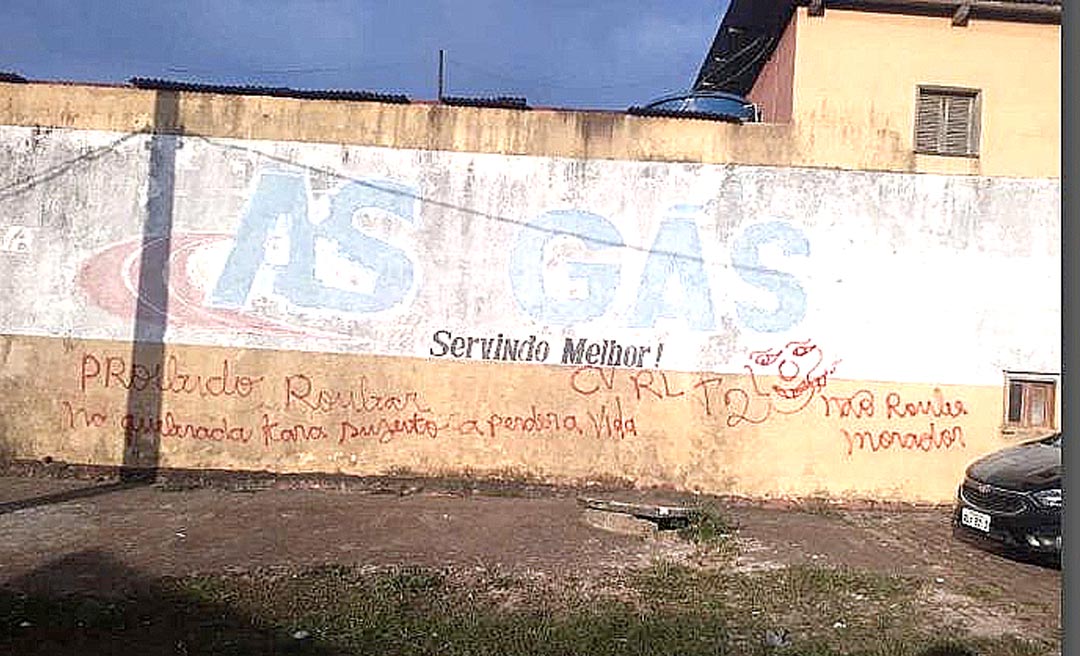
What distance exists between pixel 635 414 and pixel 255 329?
3.92 m

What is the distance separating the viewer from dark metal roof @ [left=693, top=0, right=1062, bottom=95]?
958 centimetres

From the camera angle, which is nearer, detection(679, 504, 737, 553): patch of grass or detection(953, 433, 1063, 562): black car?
detection(953, 433, 1063, 562): black car

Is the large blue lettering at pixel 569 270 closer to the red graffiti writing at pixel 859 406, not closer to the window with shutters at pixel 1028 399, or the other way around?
the red graffiti writing at pixel 859 406

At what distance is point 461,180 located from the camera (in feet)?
31.9

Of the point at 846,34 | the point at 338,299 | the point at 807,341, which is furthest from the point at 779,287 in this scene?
the point at 338,299

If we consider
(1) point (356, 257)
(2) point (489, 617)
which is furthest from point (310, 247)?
(2) point (489, 617)

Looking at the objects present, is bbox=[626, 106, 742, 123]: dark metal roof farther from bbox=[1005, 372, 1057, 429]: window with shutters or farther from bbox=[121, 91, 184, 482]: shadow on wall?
bbox=[121, 91, 184, 482]: shadow on wall

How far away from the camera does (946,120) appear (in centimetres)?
981

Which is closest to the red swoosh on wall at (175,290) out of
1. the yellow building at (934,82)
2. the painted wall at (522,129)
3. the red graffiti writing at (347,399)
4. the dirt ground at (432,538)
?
the red graffiti writing at (347,399)

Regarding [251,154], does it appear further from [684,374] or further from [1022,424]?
[1022,424]

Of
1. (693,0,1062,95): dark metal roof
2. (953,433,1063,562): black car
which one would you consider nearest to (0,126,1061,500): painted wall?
(953,433,1063,562): black car

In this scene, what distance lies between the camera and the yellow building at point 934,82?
9688 mm

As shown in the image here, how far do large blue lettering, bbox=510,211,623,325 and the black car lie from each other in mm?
3744

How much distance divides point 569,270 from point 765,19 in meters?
4.41
